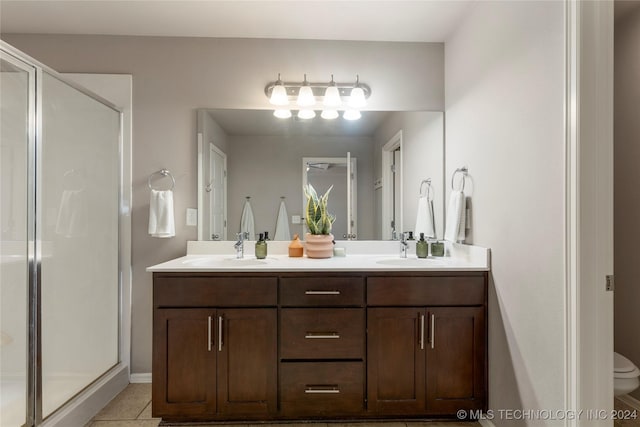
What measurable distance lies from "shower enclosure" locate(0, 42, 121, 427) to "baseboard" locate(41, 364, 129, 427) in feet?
0.10

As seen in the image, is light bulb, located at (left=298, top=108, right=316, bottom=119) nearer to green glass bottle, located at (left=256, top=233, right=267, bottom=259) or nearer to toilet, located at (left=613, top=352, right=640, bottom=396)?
green glass bottle, located at (left=256, top=233, right=267, bottom=259)

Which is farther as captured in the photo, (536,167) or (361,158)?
(361,158)

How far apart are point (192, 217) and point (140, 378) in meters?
1.10

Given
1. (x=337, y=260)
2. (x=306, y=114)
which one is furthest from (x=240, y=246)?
(x=306, y=114)

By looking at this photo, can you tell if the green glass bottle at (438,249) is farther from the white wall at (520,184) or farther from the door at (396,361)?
the door at (396,361)

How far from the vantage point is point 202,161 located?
2.22m

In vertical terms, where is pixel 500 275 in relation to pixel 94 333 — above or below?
above

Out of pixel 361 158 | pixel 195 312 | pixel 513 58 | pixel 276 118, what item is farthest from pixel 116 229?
pixel 513 58

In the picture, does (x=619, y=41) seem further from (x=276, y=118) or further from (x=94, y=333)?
(x=94, y=333)

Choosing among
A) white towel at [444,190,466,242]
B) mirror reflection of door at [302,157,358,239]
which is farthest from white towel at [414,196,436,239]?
mirror reflection of door at [302,157,358,239]

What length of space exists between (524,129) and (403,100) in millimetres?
1010

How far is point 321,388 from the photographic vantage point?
1.65 meters

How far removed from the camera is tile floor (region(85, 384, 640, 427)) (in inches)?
67.0

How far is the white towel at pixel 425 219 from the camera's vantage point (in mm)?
2225
